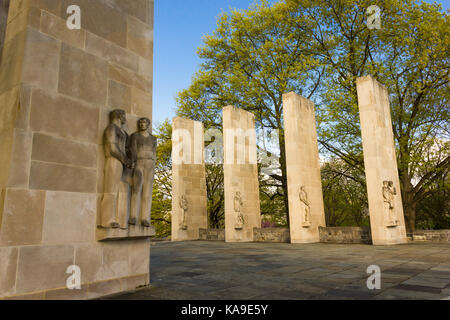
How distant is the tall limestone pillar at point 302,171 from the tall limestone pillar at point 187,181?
7.38 m

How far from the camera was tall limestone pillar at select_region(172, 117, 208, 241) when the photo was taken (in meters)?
20.6

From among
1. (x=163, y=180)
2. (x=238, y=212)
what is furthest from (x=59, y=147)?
(x=163, y=180)

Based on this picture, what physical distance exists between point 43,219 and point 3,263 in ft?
2.13

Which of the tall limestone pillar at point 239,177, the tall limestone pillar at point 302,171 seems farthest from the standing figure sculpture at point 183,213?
the tall limestone pillar at point 302,171

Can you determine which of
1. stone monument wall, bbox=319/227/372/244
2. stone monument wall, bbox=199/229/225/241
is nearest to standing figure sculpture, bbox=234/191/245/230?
stone monument wall, bbox=199/229/225/241

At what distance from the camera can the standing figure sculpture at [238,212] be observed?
718 inches

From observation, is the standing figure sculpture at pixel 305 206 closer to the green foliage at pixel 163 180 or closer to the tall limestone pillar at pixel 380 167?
the tall limestone pillar at pixel 380 167

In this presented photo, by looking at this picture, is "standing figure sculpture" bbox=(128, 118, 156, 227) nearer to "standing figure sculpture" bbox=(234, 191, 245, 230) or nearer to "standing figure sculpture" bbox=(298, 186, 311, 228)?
"standing figure sculpture" bbox=(298, 186, 311, 228)

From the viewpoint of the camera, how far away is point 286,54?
2323cm

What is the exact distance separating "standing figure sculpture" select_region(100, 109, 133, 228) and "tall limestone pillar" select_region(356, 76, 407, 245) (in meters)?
13.1

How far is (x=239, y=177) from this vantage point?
19.4m
